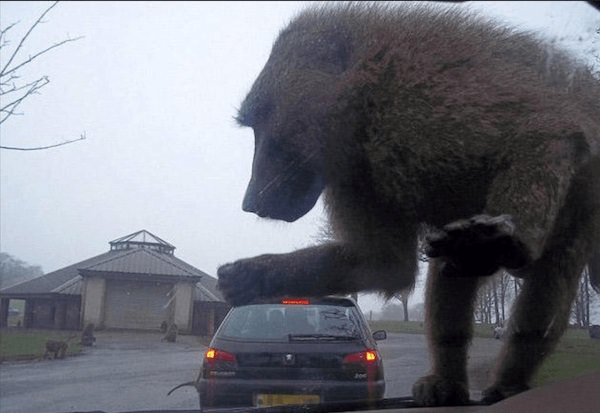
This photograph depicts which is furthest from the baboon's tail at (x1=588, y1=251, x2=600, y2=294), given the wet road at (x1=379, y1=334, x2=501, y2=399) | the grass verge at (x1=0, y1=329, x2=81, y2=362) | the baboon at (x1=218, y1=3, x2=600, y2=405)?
the grass verge at (x1=0, y1=329, x2=81, y2=362)

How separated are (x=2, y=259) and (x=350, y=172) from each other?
9.56ft

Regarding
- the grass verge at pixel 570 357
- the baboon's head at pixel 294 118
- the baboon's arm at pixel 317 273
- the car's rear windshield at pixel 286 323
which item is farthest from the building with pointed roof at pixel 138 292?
the grass verge at pixel 570 357

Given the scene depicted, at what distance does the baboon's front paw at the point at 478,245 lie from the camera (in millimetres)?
2736

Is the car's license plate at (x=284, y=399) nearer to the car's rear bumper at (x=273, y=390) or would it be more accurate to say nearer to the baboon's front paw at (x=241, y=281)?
the car's rear bumper at (x=273, y=390)

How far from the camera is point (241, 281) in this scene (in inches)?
153

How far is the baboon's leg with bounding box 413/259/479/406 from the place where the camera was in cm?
420

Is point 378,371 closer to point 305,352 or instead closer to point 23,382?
point 305,352

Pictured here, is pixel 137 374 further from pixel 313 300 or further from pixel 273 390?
pixel 313 300

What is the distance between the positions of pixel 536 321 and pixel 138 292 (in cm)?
217

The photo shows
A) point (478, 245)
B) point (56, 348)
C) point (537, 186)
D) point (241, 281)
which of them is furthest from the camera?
point (56, 348)

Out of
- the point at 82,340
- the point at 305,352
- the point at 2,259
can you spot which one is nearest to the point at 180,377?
the point at 82,340

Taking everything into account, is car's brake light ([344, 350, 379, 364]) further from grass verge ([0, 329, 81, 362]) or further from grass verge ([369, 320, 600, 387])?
grass verge ([0, 329, 81, 362])

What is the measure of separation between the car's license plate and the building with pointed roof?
553 mm

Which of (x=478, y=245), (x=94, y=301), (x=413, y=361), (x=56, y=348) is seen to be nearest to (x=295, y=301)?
(x=413, y=361)
